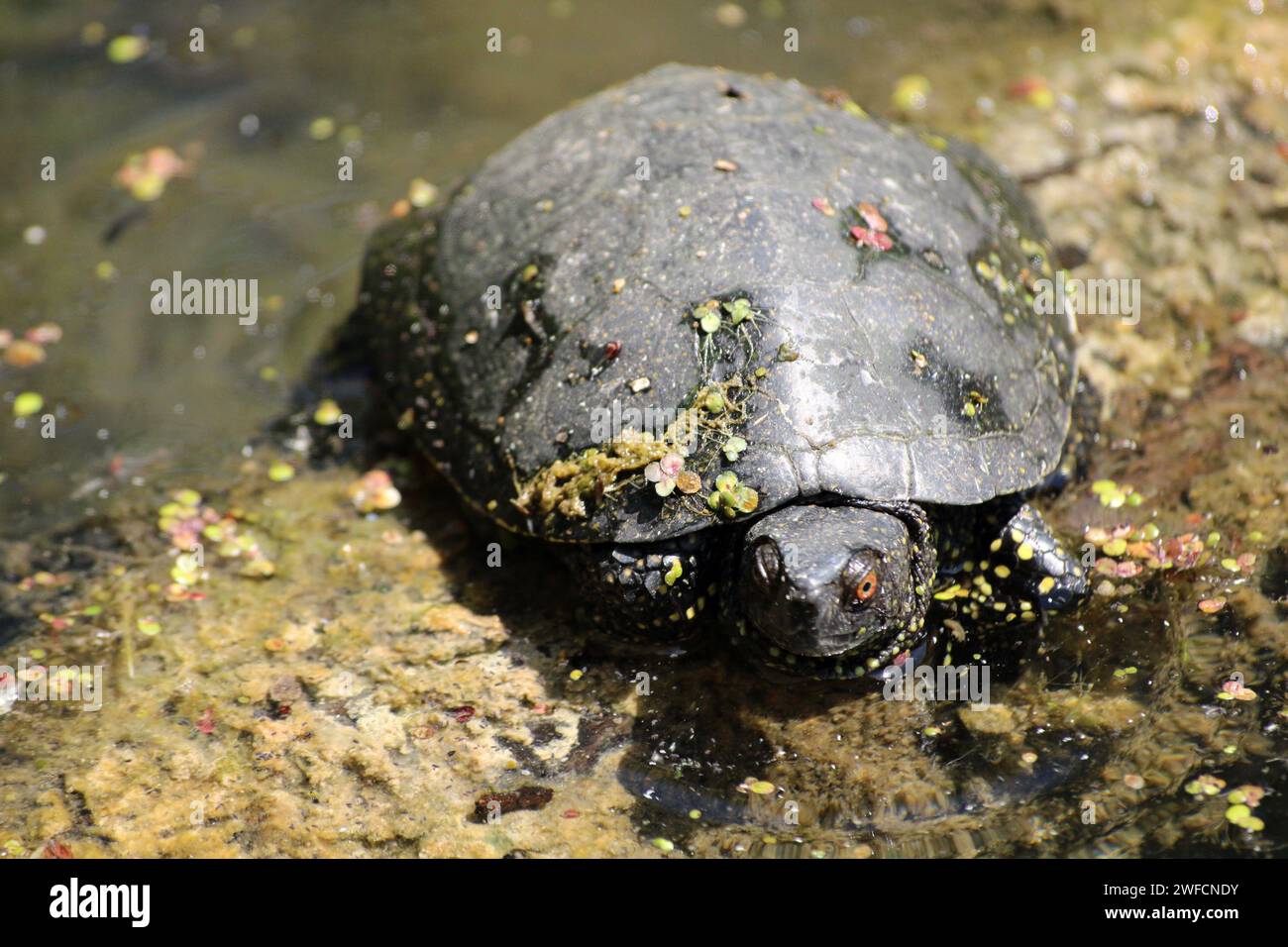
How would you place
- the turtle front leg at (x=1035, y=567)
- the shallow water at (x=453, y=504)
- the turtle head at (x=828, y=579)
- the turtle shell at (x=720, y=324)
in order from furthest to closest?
the turtle front leg at (x=1035, y=567) → the turtle shell at (x=720, y=324) → the shallow water at (x=453, y=504) → the turtle head at (x=828, y=579)

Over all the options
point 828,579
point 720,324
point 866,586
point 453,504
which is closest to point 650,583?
point 828,579

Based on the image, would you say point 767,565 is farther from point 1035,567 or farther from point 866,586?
point 1035,567

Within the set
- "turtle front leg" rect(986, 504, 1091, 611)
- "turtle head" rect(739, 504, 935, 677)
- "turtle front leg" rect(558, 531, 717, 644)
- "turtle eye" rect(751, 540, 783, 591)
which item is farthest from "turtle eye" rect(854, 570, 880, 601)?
"turtle front leg" rect(986, 504, 1091, 611)

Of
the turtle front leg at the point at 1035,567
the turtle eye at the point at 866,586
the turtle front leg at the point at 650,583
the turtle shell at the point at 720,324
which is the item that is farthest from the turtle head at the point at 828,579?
the turtle front leg at the point at 1035,567

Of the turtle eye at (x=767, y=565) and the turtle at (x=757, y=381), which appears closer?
the turtle eye at (x=767, y=565)

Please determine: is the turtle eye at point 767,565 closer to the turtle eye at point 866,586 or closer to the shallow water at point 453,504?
the turtle eye at point 866,586

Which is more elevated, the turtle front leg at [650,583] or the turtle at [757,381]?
the turtle at [757,381]

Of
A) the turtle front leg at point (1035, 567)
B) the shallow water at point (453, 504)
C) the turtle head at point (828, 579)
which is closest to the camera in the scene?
the turtle head at point (828, 579)
